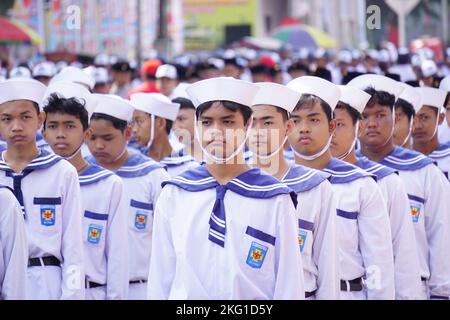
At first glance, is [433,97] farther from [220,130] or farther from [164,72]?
A: [164,72]

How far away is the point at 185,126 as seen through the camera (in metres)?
9.68

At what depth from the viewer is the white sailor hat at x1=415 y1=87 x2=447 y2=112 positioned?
29.5ft

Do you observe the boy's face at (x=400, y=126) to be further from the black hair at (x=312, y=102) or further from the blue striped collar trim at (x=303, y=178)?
the blue striped collar trim at (x=303, y=178)

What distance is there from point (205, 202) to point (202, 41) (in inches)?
2053

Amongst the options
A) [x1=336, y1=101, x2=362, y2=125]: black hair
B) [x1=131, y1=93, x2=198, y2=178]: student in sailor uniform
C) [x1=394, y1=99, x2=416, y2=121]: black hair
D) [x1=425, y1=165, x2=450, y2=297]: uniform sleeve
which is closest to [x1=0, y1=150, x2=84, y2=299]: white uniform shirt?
[x1=336, y1=101, x2=362, y2=125]: black hair

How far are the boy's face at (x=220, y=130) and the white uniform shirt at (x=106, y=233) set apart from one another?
190cm

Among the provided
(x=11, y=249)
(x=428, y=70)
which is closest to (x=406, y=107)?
(x=11, y=249)

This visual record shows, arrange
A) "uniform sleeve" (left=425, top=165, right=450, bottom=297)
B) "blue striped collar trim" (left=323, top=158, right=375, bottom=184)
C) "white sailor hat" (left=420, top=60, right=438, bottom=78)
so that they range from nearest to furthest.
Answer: "blue striped collar trim" (left=323, top=158, right=375, bottom=184), "uniform sleeve" (left=425, top=165, right=450, bottom=297), "white sailor hat" (left=420, top=60, right=438, bottom=78)

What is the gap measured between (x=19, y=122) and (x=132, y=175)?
1617mm

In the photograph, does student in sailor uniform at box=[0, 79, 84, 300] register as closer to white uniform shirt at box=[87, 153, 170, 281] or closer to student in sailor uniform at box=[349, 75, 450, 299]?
white uniform shirt at box=[87, 153, 170, 281]

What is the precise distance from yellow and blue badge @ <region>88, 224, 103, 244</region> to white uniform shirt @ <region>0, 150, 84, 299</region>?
68cm

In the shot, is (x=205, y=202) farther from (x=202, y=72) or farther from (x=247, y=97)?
(x=202, y=72)
